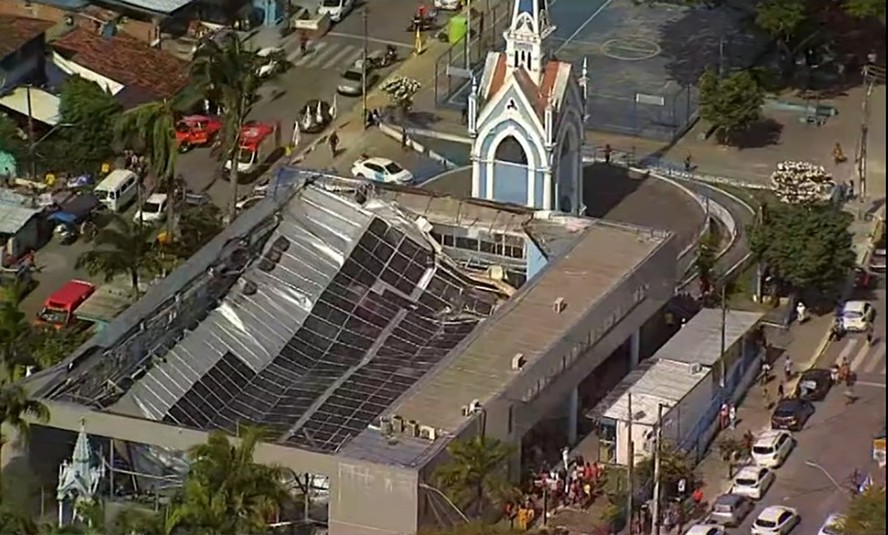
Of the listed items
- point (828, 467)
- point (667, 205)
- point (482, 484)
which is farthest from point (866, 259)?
point (482, 484)

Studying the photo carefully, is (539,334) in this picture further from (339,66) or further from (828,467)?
(339,66)

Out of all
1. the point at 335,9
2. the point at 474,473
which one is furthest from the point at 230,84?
the point at 474,473

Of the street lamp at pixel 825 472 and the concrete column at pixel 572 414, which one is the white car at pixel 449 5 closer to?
the concrete column at pixel 572 414

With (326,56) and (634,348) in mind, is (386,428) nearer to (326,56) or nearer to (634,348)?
(634,348)

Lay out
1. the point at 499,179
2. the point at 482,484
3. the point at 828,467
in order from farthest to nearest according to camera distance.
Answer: the point at 499,179
the point at 828,467
the point at 482,484


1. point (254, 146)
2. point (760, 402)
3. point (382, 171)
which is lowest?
point (254, 146)

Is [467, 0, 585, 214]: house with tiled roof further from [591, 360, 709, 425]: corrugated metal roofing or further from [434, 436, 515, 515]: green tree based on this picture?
[434, 436, 515, 515]: green tree

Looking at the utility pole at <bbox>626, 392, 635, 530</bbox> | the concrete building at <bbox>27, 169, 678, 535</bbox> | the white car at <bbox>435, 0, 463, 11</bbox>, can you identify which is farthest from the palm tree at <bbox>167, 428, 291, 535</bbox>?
the white car at <bbox>435, 0, 463, 11</bbox>
